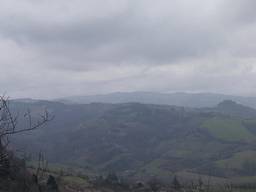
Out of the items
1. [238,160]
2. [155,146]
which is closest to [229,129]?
[155,146]

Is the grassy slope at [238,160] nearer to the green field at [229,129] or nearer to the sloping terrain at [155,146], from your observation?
the sloping terrain at [155,146]

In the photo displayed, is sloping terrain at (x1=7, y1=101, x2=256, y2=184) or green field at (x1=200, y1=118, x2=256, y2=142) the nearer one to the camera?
sloping terrain at (x1=7, y1=101, x2=256, y2=184)

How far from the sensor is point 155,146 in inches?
6319

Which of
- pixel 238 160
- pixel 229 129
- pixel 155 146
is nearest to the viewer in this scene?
pixel 238 160

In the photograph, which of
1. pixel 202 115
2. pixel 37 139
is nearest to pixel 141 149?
pixel 202 115

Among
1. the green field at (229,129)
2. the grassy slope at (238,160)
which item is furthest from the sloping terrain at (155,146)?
the grassy slope at (238,160)

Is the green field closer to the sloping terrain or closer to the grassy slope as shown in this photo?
the sloping terrain

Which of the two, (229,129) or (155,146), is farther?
(155,146)

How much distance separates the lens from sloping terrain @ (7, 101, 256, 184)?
110 metres

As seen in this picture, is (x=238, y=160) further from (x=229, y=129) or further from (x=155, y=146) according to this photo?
(x=155, y=146)

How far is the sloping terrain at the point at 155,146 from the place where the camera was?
11044 cm

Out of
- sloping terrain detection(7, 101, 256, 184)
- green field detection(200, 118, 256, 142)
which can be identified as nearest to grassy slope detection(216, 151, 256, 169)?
sloping terrain detection(7, 101, 256, 184)

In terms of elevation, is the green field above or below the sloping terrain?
above

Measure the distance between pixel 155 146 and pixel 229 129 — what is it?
48737 mm
